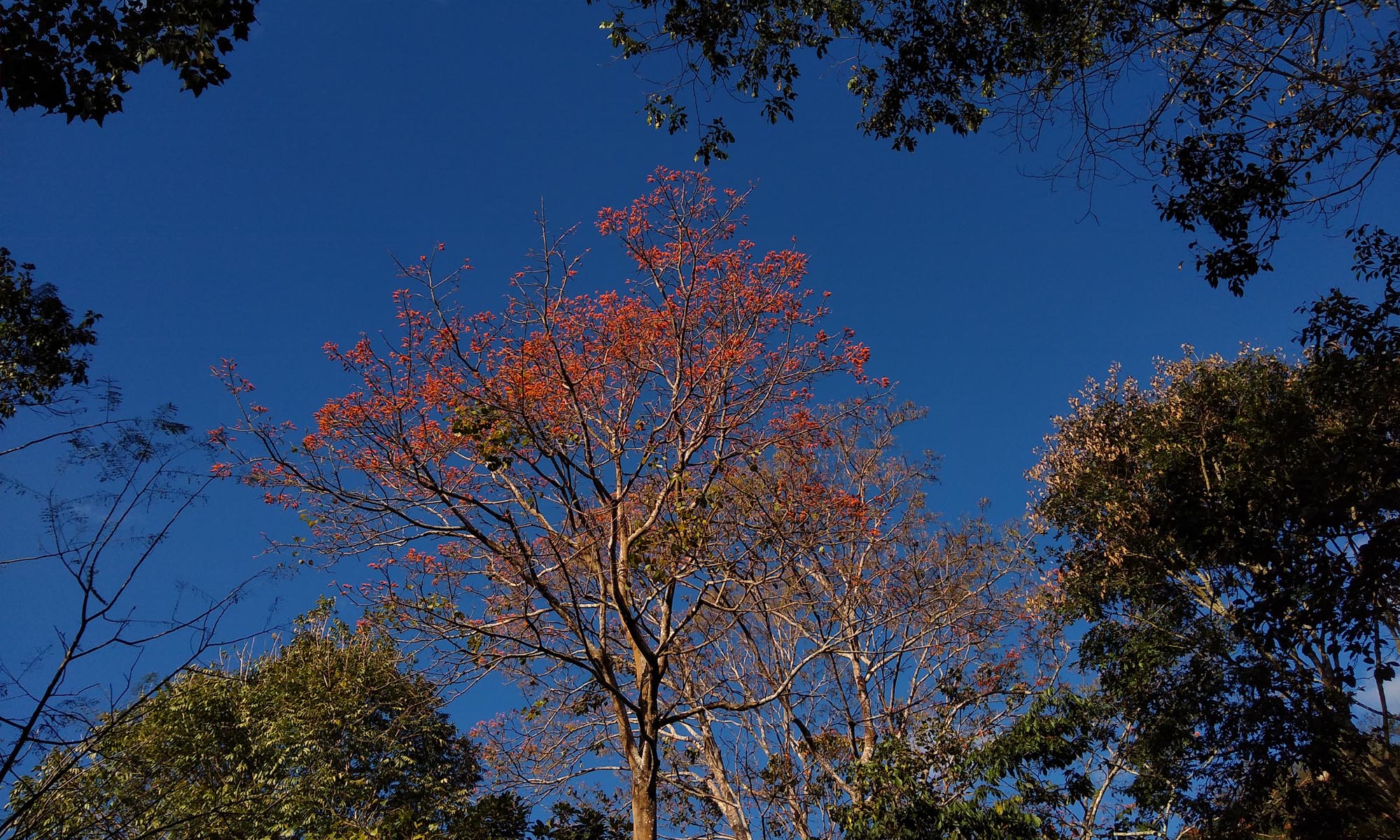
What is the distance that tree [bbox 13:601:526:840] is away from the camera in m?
10.2

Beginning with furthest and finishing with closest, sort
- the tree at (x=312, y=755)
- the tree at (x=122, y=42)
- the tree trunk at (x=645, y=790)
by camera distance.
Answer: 1. the tree at (x=312, y=755)
2. the tree trunk at (x=645, y=790)
3. the tree at (x=122, y=42)

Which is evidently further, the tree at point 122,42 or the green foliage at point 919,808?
the green foliage at point 919,808

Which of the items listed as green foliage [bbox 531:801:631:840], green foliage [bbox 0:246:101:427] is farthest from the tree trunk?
green foliage [bbox 0:246:101:427]

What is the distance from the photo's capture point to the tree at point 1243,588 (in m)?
7.66

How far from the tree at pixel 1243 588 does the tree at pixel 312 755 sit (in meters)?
8.30

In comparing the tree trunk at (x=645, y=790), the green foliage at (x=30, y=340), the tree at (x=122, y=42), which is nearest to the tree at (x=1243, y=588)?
the tree trunk at (x=645, y=790)

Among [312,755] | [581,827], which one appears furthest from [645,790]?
[312,755]

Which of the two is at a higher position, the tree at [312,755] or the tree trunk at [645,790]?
the tree at [312,755]

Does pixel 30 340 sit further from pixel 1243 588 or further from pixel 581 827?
pixel 1243 588

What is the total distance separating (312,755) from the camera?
1242cm

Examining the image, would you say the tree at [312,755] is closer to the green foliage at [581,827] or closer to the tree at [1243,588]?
the green foliage at [581,827]

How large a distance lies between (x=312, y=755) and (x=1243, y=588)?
13.2m

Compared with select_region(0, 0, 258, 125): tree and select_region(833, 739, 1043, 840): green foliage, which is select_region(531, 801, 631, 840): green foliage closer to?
select_region(833, 739, 1043, 840): green foliage

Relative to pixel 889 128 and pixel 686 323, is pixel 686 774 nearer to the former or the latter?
pixel 686 323
